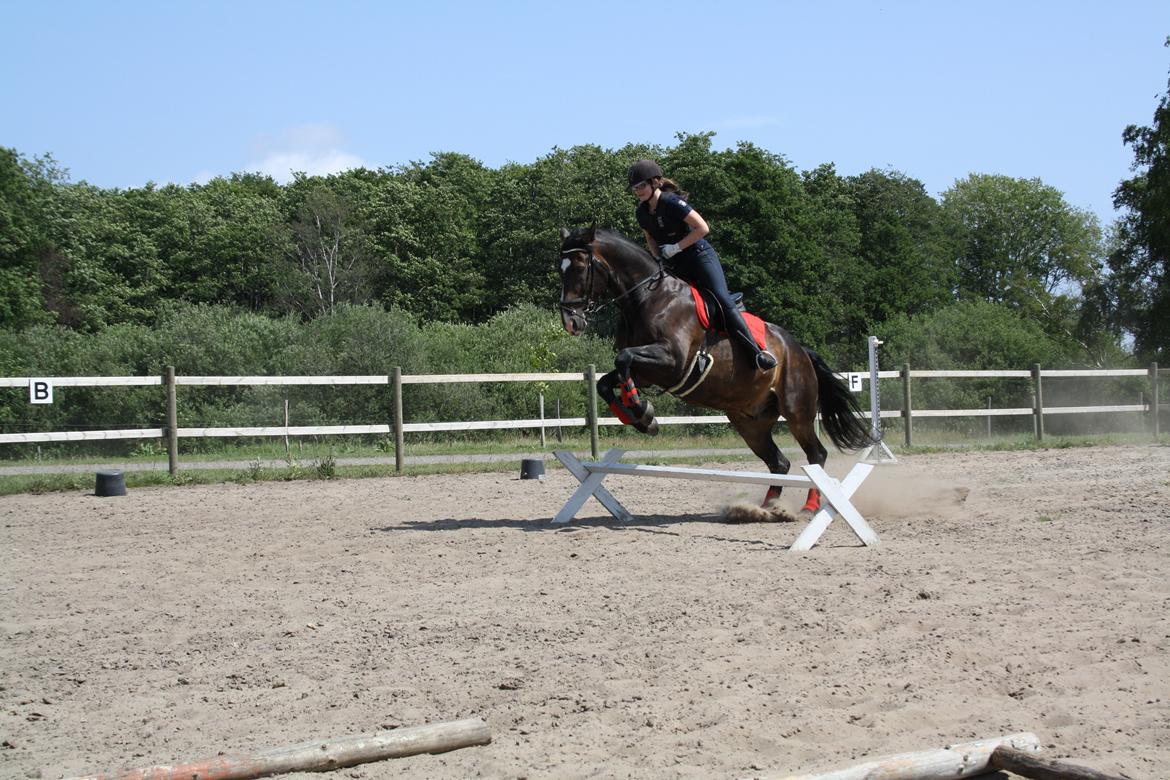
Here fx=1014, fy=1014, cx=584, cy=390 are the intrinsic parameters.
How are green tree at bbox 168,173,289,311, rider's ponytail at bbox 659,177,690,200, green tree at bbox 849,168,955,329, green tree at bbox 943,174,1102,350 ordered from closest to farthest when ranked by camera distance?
1. rider's ponytail at bbox 659,177,690,200
2. green tree at bbox 168,173,289,311
3. green tree at bbox 849,168,955,329
4. green tree at bbox 943,174,1102,350

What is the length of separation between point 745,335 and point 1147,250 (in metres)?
35.9

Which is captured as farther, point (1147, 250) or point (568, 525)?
point (1147, 250)

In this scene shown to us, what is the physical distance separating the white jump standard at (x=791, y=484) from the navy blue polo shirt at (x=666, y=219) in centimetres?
201

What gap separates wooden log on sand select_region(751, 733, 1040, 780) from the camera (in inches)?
116

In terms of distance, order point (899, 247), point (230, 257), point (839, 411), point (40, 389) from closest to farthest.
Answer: point (839, 411) < point (40, 389) < point (230, 257) < point (899, 247)

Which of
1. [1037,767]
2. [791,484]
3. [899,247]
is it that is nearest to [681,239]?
[791,484]

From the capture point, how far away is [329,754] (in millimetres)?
3326

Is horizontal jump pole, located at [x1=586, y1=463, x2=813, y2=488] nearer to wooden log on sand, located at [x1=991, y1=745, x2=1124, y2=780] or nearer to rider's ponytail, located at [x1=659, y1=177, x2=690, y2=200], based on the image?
rider's ponytail, located at [x1=659, y1=177, x2=690, y2=200]

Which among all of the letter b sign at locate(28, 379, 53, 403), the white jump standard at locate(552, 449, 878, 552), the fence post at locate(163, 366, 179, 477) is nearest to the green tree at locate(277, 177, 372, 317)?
the fence post at locate(163, 366, 179, 477)

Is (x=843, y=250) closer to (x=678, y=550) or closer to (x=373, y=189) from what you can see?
(x=373, y=189)

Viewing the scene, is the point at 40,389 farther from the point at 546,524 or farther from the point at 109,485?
the point at 546,524

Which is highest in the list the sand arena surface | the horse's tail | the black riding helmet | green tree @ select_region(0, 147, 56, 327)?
green tree @ select_region(0, 147, 56, 327)

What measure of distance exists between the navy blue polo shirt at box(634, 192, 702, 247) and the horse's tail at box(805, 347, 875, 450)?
2.39 m

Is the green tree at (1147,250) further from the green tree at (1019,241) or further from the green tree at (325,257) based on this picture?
the green tree at (325,257)
